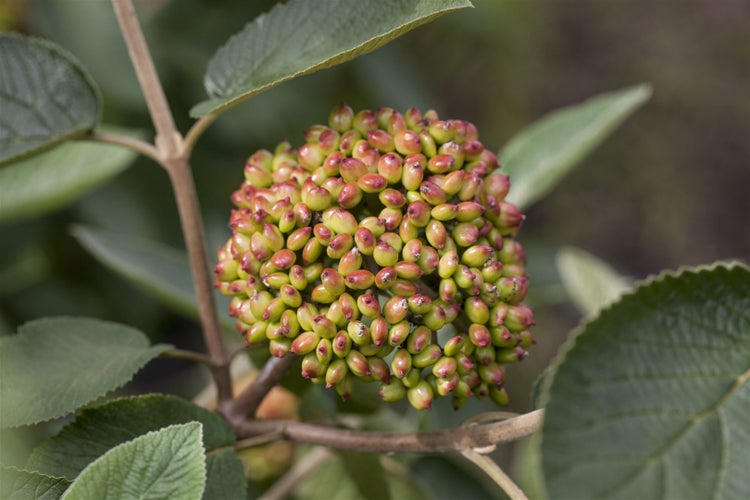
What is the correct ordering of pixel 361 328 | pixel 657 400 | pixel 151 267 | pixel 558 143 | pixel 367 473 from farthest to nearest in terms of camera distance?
pixel 558 143
pixel 151 267
pixel 367 473
pixel 361 328
pixel 657 400

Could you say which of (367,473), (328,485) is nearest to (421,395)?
(367,473)

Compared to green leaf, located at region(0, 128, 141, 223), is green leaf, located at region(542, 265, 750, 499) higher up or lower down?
higher up


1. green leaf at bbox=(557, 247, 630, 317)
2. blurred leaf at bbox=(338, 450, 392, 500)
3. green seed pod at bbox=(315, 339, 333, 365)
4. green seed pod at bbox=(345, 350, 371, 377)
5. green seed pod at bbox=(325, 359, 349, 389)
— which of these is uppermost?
green seed pod at bbox=(315, 339, 333, 365)

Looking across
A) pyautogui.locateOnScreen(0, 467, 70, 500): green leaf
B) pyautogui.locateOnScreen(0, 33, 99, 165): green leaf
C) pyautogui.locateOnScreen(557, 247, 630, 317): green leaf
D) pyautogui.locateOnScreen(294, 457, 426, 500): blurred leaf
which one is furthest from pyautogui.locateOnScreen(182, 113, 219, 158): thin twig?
pyautogui.locateOnScreen(557, 247, 630, 317): green leaf

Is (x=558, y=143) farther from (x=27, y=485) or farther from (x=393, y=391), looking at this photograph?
(x=27, y=485)

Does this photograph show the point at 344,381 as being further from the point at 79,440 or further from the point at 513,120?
the point at 513,120

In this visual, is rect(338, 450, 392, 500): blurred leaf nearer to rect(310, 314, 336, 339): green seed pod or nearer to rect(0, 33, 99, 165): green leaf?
rect(310, 314, 336, 339): green seed pod
